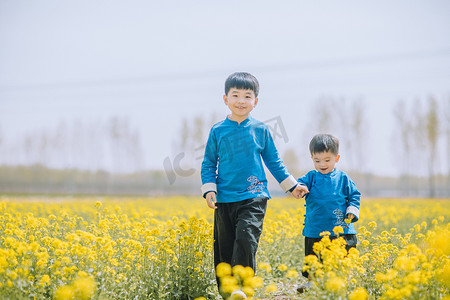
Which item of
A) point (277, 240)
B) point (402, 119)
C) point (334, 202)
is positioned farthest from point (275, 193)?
point (334, 202)

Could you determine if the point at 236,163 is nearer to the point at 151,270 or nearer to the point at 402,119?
the point at 151,270

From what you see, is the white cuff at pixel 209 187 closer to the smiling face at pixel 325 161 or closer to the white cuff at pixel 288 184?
the white cuff at pixel 288 184

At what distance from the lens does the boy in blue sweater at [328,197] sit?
3.49 m

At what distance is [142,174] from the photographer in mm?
38625

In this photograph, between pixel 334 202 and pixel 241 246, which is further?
pixel 334 202

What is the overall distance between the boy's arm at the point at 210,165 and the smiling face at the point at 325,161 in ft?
3.12

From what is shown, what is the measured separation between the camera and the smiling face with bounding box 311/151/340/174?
3.56m

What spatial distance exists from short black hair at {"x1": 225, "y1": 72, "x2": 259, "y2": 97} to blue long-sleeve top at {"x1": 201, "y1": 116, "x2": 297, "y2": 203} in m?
0.28

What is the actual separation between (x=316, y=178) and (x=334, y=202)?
0.94 feet

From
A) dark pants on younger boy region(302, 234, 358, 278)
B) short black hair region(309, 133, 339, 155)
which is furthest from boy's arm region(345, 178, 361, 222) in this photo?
short black hair region(309, 133, 339, 155)

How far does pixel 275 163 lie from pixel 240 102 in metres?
0.63

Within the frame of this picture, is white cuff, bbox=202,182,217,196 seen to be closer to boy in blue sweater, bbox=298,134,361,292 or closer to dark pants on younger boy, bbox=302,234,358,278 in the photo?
boy in blue sweater, bbox=298,134,361,292

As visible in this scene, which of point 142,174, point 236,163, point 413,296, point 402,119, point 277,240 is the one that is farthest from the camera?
point 142,174

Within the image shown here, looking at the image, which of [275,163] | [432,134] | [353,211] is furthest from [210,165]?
[432,134]
